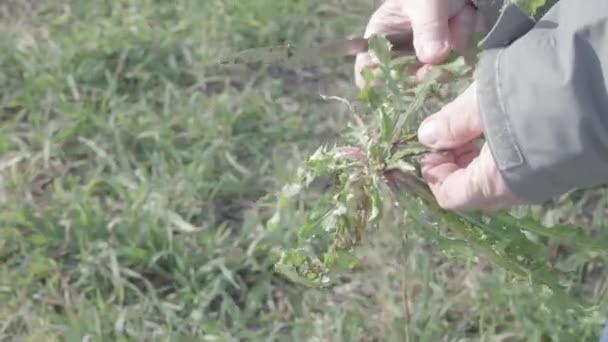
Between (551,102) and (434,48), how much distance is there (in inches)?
11.8

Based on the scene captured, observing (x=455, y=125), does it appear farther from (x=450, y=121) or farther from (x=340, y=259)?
(x=340, y=259)

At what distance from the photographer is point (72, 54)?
106 inches

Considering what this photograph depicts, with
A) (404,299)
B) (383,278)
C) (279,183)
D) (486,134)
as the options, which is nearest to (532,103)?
(486,134)

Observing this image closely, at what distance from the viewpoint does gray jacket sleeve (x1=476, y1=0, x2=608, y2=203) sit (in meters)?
1.19

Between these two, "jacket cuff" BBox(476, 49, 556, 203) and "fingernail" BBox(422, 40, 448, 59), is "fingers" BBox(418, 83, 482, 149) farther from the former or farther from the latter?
"fingernail" BBox(422, 40, 448, 59)

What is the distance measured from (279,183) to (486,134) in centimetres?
117

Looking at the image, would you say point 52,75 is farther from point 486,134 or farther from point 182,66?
point 486,134

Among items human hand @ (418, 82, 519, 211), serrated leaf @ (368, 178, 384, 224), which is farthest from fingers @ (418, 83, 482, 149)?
serrated leaf @ (368, 178, 384, 224)

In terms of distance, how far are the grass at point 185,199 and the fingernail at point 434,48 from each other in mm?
445

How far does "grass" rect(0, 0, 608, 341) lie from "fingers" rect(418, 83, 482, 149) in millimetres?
Result: 522

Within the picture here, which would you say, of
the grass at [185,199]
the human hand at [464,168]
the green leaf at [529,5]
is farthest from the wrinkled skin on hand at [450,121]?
the grass at [185,199]

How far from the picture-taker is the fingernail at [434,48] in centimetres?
146

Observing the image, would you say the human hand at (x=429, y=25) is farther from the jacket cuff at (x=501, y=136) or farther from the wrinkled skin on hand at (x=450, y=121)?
the jacket cuff at (x=501, y=136)

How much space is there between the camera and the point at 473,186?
1.28 meters
